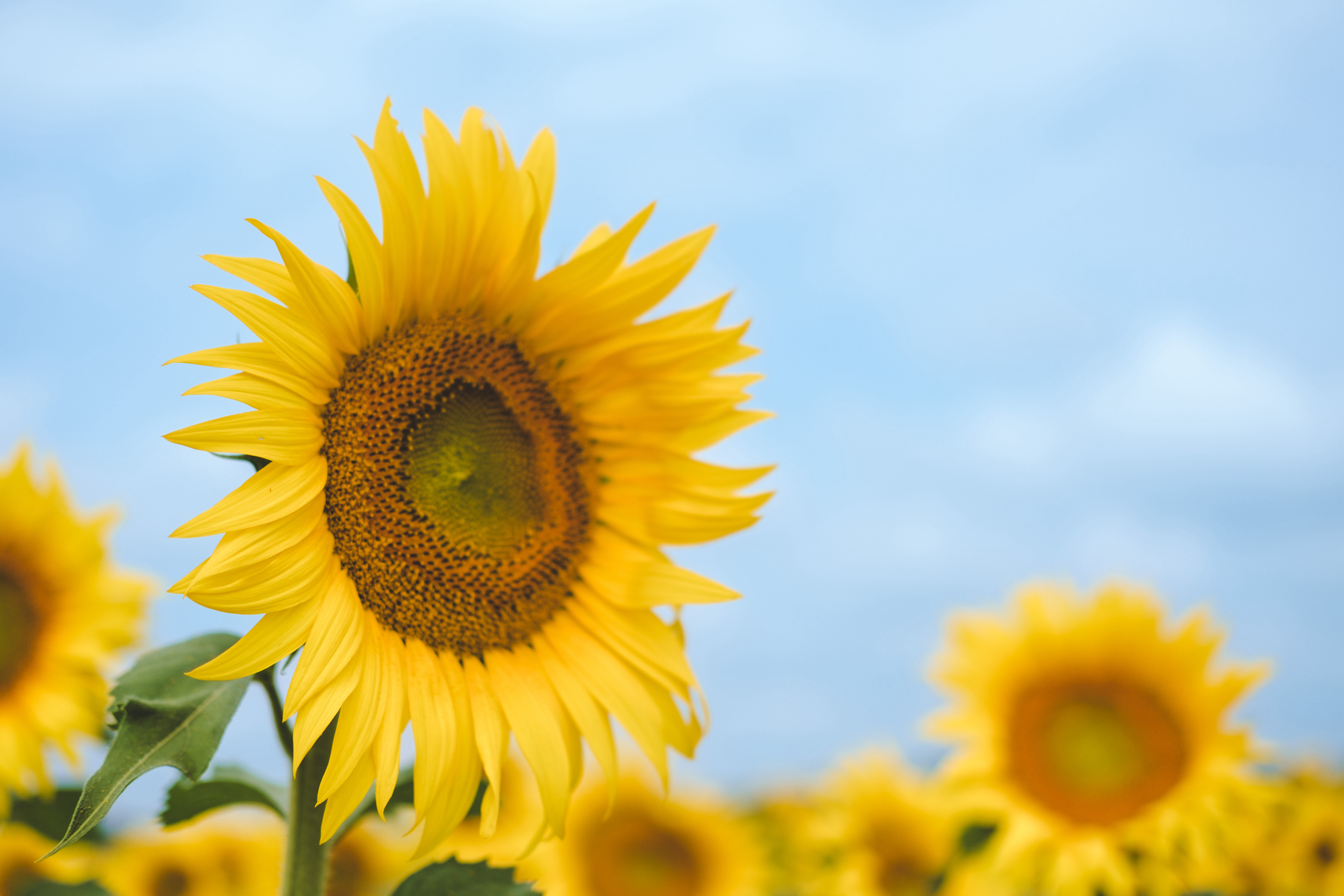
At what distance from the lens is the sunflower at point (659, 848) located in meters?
5.89

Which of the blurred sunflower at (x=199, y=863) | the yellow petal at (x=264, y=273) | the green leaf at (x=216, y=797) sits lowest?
the blurred sunflower at (x=199, y=863)

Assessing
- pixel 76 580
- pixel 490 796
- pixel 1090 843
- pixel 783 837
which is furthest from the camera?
pixel 783 837

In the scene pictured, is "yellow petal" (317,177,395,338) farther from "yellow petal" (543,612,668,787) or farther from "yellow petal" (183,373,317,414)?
"yellow petal" (543,612,668,787)

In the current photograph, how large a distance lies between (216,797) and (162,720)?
1.74 ft

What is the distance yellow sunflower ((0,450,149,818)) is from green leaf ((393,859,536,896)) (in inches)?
74.7

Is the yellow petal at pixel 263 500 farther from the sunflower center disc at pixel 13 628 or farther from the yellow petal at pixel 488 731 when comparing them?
the sunflower center disc at pixel 13 628

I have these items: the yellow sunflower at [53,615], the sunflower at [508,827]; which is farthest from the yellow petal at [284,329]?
the sunflower at [508,827]

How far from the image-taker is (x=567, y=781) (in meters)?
2.08

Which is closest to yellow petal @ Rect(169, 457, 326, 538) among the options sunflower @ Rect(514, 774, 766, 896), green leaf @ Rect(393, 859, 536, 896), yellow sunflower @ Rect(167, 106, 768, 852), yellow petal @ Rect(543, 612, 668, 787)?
yellow sunflower @ Rect(167, 106, 768, 852)

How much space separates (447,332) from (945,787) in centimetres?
376

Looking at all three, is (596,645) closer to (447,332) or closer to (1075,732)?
(447,332)

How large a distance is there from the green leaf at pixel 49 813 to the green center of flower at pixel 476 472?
1590mm

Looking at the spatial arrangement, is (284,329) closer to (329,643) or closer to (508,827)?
(329,643)

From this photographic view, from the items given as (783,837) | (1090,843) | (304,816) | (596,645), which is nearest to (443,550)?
(596,645)
